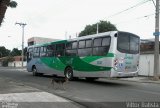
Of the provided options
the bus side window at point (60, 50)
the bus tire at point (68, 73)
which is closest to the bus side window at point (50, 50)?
the bus side window at point (60, 50)

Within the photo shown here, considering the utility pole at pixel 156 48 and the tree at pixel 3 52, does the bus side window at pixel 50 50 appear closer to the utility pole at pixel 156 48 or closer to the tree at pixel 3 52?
the utility pole at pixel 156 48

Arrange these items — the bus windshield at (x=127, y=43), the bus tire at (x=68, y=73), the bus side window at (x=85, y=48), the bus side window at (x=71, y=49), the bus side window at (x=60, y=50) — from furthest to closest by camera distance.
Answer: the bus side window at (x=60, y=50) → the bus tire at (x=68, y=73) → the bus side window at (x=71, y=49) → the bus side window at (x=85, y=48) → the bus windshield at (x=127, y=43)

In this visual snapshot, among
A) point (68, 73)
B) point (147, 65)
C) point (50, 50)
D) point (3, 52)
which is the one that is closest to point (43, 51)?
point (50, 50)

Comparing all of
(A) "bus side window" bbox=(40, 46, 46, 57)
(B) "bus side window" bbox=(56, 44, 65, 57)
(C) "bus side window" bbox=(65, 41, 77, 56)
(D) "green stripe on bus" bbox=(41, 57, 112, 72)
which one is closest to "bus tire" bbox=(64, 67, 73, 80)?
(D) "green stripe on bus" bbox=(41, 57, 112, 72)

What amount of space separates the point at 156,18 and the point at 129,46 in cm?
792

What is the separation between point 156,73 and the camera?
76.9 ft

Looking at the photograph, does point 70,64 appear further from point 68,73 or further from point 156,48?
Result: point 156,48

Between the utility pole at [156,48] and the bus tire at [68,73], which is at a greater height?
the utility pole at [156,48]

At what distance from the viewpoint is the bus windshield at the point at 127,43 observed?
Result: 1695 centimetres

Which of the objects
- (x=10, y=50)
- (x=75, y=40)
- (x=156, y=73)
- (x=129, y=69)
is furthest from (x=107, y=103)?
(x=10, y=50)

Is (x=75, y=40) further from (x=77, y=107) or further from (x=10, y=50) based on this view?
(x=10, y=50)

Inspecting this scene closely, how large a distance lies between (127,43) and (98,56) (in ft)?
6.39

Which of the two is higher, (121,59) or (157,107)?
(121,59)

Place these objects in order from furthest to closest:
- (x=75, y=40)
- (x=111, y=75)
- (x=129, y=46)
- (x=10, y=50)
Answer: (x=10, y=50)
(x=75, y=40)
(x=129, y=46)
(x=111, y=75)
